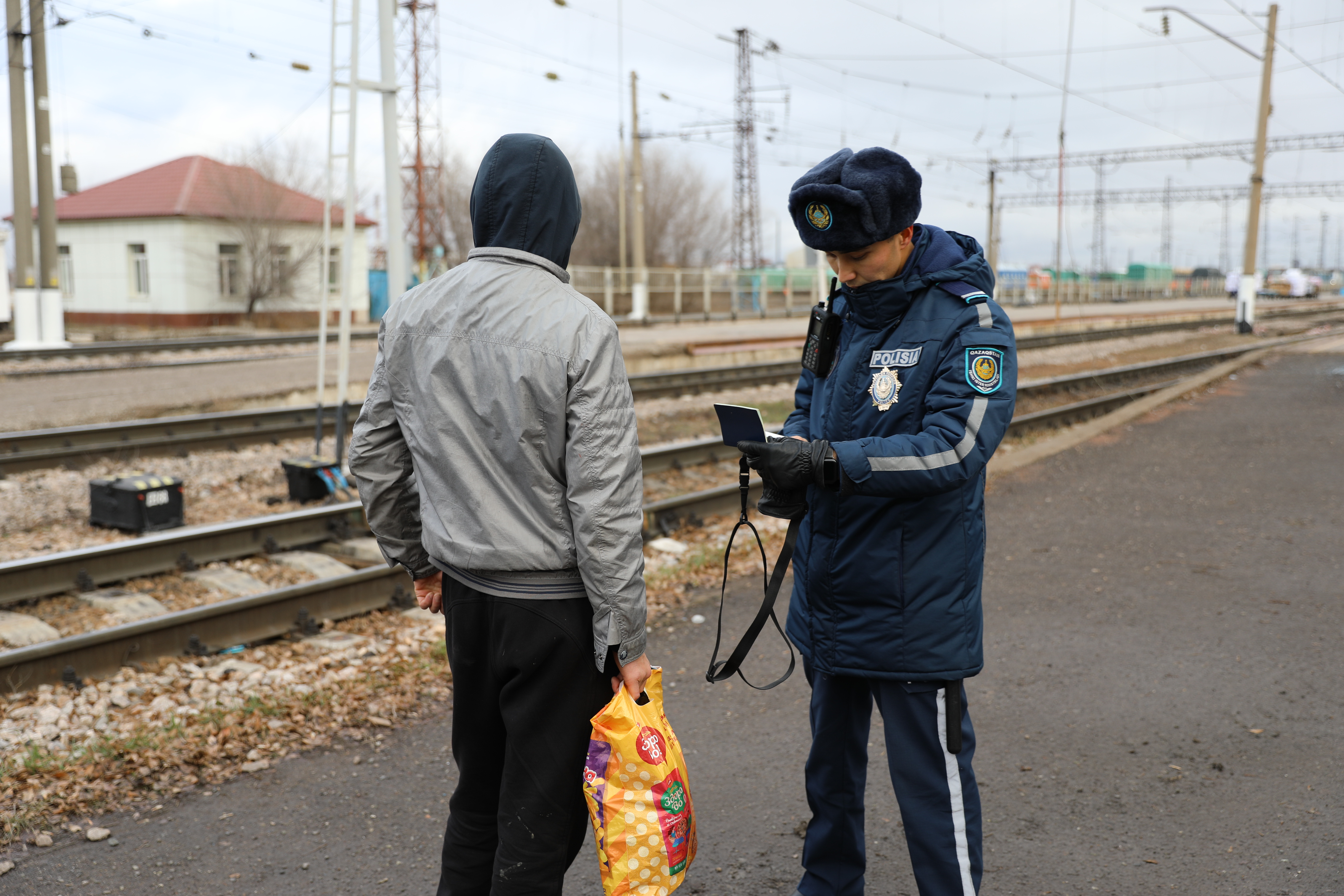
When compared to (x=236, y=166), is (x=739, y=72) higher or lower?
higher

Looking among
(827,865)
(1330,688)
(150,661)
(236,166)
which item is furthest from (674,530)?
(236,166)

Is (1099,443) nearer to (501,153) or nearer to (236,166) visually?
(501,153)

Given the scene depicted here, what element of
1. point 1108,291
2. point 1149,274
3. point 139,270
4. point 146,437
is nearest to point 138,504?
point 146,437

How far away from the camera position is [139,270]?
119 feet

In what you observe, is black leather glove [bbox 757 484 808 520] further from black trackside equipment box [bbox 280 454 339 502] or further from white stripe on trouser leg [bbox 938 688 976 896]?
black trackside equipment box [bbox 280 454 339 502]

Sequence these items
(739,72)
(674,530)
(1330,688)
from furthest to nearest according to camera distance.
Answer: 1. (739,72)
2. (674,530)
3. (1330,688)

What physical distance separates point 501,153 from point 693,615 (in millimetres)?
3919

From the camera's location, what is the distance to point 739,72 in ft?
161

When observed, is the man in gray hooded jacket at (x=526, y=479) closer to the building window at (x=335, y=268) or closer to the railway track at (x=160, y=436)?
the railway track at (x=160, y=436)

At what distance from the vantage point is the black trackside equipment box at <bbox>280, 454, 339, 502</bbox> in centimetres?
841

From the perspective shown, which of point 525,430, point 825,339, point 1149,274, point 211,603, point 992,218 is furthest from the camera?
point 1149,274

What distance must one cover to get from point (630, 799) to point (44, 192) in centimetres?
2528

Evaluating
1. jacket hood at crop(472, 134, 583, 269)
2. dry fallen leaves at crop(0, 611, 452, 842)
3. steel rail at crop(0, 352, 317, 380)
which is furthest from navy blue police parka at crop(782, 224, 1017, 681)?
steel rail at crop(0, 352, 317, 380)

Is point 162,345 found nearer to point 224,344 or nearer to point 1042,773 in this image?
point 224,344
